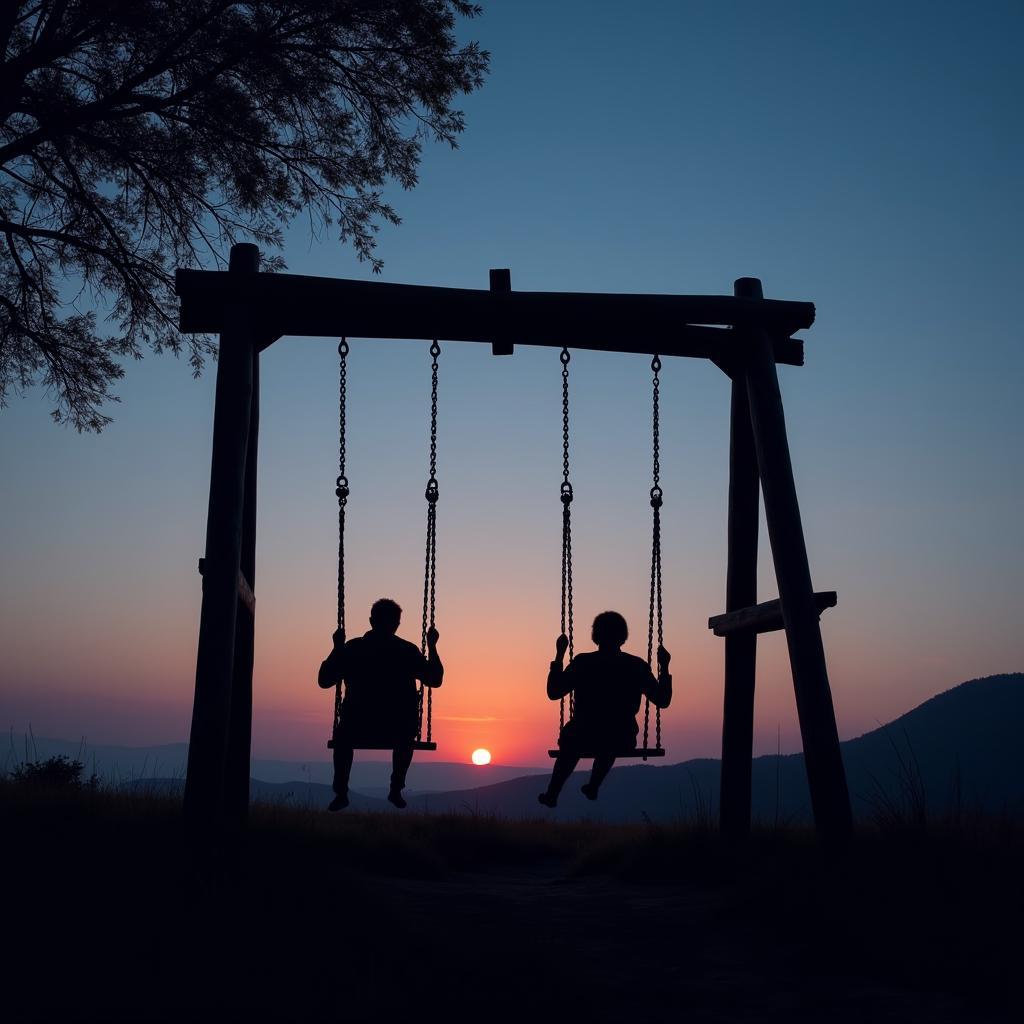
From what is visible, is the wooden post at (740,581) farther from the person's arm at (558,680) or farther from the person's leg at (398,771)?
the person's leg at (398,771)

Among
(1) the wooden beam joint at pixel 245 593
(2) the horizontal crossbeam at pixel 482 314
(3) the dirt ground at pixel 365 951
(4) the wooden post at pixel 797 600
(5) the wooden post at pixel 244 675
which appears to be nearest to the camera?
(3) the dirt ground at pixel 365 951

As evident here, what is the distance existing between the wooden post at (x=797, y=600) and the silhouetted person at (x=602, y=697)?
140 centimetres

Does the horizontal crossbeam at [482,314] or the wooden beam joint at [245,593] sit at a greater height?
the horizontal crossbeam at [482,314]

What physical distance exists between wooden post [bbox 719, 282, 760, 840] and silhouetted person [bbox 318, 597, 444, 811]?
2331 millimetres

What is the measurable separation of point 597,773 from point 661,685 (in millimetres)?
923


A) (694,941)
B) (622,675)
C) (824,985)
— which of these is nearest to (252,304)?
(622,675)

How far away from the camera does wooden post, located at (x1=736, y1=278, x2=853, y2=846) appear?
7.09 meters

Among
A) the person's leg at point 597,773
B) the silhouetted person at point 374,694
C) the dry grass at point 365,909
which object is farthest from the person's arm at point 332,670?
the person's leg at point 597,773

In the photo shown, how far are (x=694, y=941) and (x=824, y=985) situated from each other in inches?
41.4

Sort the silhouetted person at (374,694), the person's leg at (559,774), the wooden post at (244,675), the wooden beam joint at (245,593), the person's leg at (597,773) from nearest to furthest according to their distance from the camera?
the wooden beam joint at (245,593) → the wooden post at (244,675) → the silhouetted person at (374,694) → the person's leg at (597,773) → the person's leg at (559,774)

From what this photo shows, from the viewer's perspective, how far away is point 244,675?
8266 millimetres

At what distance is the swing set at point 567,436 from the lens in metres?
7.21

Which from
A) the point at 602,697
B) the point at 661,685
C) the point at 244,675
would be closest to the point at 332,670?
the point at 244,675

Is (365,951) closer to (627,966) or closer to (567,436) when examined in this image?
(627,966)
